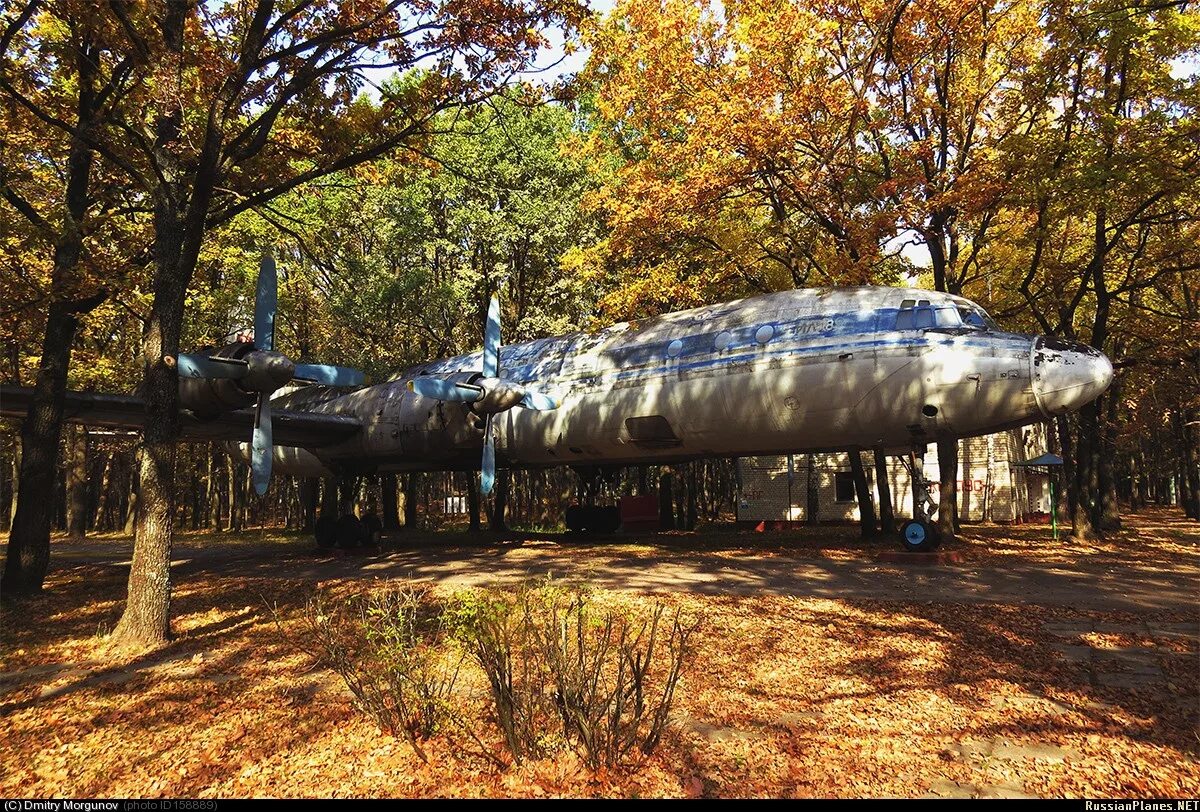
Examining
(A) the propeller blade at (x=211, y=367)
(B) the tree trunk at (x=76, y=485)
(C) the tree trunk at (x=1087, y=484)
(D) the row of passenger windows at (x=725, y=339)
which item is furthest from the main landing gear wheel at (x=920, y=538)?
(B) the tree trunk at (x=76, y=485)

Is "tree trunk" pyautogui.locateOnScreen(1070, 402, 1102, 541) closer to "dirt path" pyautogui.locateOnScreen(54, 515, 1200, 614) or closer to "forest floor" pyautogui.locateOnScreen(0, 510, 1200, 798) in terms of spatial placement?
"dirt path" pyautogui.locateOnScreen(54, 515, 1200, 614)

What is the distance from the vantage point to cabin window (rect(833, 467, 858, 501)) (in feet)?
105

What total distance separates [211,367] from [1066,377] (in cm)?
1553

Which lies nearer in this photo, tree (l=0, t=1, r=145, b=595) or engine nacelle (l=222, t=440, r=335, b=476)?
tree (l=0, t=1, r=145, b=595)

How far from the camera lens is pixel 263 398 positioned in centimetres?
1334

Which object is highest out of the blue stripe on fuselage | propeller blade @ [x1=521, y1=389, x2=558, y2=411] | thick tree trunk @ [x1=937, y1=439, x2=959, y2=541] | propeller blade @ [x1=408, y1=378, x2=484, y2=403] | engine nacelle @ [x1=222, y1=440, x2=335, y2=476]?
the blue stripe on fuselage

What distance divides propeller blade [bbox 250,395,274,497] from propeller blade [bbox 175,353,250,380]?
622 millimetres

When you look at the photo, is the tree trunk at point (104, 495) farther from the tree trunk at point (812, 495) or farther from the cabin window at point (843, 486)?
the cabin window at point (843, 486)

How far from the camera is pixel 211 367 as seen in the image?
12961mm

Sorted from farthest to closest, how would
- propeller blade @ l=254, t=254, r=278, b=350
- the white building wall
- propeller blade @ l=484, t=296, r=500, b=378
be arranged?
the white building wall, propeller blade @ l=484, t=296, r=500, b=378, propeller blade @ l=254, t=254, r=278, b=350

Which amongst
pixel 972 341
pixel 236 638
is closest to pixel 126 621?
pixel 236 638

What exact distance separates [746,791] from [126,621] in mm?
8472

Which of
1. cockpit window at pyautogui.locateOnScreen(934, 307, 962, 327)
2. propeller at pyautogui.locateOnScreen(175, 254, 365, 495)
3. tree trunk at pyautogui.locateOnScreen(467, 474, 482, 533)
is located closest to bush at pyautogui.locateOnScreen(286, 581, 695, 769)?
propeller at pyautogui.locateOnScreen(175, 254, 365, 495)

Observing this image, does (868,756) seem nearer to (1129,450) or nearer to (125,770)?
(125,770)
